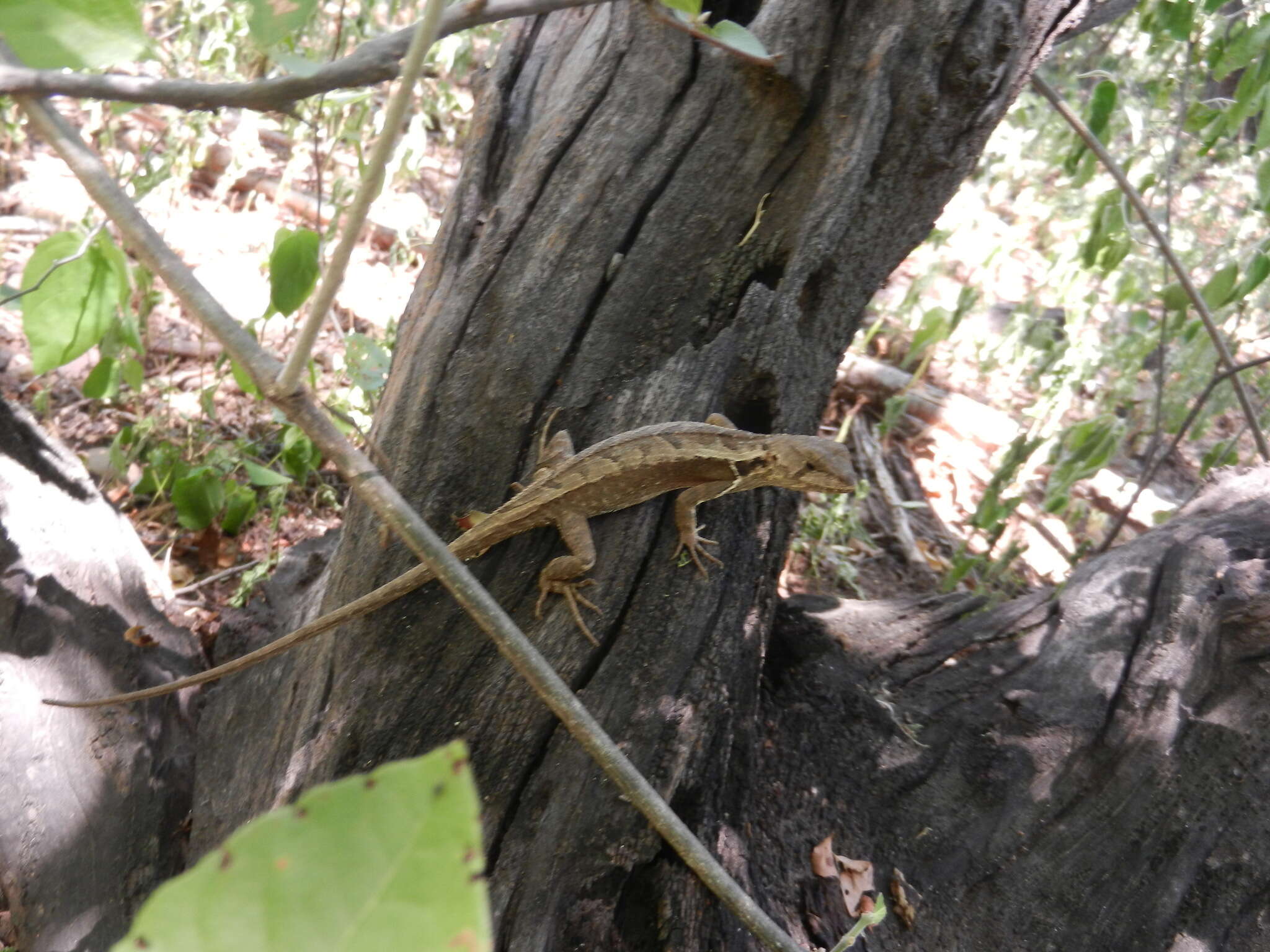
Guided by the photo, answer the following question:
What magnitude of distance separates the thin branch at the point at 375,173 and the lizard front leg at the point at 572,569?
3.96 feet

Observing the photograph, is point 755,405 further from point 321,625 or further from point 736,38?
point 321,625

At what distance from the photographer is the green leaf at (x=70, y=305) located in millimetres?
1894

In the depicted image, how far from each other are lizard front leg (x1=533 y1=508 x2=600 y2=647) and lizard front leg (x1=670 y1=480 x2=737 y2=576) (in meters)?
0.27

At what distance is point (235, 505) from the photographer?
3750 millimetres

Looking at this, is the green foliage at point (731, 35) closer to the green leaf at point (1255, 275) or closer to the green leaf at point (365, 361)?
the green leaf at point (365, 361)

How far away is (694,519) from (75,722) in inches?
73.6

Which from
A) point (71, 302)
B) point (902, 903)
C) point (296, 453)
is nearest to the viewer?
point (71, 302)

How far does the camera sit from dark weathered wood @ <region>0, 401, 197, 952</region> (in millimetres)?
2150

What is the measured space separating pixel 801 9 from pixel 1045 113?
4.66m

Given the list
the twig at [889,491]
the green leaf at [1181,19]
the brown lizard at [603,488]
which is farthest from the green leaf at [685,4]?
the twig at [889,491]

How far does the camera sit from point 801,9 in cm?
245

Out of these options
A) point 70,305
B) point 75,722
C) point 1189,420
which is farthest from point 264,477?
point 1189,420

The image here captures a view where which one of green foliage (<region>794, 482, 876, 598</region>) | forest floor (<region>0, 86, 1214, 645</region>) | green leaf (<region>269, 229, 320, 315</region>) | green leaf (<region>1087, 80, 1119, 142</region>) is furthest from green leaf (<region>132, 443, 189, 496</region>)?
green leaf (<region>1087, 80, 1119, 142</region>)

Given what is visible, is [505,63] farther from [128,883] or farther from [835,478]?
[128,883]
